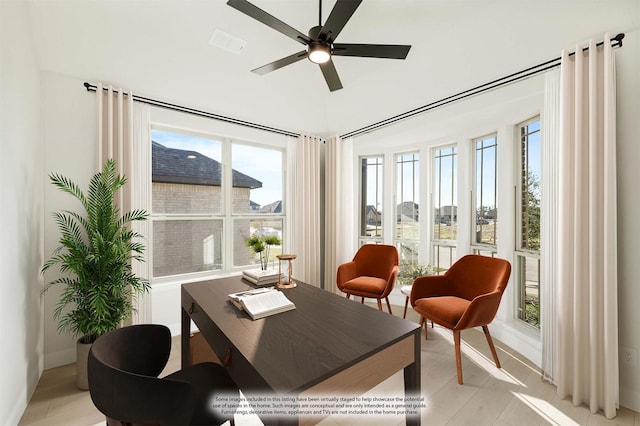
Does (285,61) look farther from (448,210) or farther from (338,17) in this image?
(448,210)

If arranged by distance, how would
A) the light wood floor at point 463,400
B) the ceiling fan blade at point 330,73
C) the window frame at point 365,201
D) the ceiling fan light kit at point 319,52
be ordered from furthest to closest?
the window frame at point 365,201 < the ceiling fan blade at point 330,73 < the ceiling fan light kit at point 319,52 < the light wood floor at point 463,400

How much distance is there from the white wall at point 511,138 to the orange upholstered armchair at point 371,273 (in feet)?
2.79

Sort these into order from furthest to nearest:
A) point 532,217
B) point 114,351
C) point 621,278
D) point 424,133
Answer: point 424,133
point 532,217
point 621,278
point 114,351

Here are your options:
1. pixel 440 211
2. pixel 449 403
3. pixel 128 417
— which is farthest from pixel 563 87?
pixel 128 417

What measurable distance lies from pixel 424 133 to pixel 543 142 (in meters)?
1.38

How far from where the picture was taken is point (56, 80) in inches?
93.2

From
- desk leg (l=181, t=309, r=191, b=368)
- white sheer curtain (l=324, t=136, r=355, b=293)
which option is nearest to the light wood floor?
desk leg (l=181, t=309, r=191, b=368)

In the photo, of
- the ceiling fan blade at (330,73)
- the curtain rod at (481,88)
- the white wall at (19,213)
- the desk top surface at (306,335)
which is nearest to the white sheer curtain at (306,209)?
the curtain rod at (481,88)

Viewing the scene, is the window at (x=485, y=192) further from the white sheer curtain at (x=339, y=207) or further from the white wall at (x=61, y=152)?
the white wall at (x=61, y=152)

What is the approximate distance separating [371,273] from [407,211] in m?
1.05

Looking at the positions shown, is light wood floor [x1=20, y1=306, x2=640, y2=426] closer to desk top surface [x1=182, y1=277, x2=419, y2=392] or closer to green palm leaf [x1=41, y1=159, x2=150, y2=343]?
green palm leaf [x1=41, y1=159, x2=150, y2=343]

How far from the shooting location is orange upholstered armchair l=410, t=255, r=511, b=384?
2.11 m

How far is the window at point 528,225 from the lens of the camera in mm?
2609

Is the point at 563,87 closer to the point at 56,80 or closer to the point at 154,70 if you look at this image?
the point at 154,70
